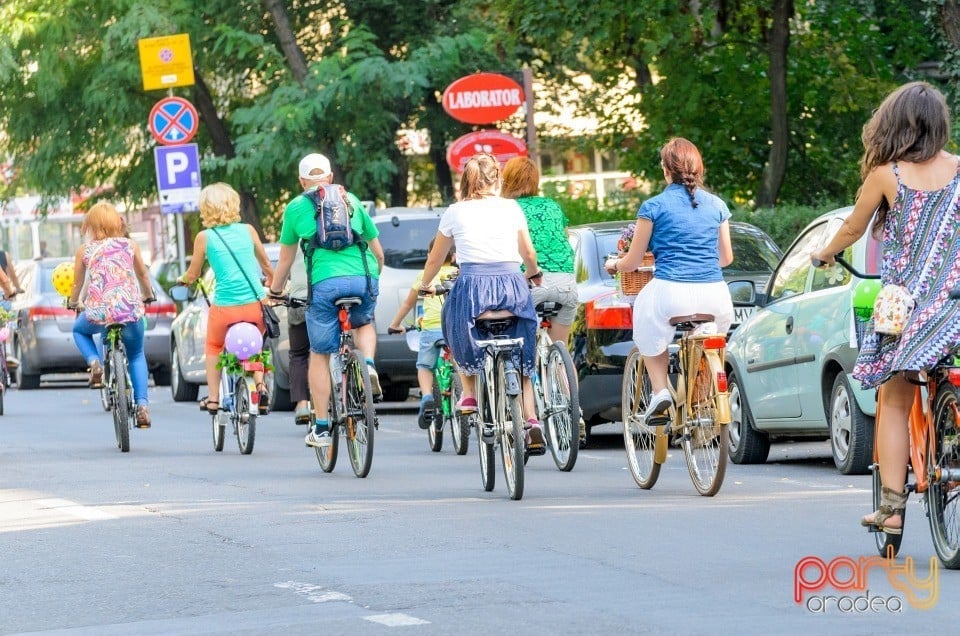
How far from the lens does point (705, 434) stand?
34.4ft

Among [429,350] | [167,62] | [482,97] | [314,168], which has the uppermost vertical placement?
[167,62]

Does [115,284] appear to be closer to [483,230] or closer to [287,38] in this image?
[483,230]

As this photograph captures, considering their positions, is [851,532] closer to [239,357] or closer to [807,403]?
[807,403]

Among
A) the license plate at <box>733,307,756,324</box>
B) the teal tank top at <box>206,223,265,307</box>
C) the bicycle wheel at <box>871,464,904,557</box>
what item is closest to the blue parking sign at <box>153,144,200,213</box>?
the teal tank top at <box>206,223,265,307</box>

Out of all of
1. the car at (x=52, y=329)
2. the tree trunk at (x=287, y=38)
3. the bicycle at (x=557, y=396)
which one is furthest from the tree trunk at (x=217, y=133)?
the bicycle at (x=557, y=396)

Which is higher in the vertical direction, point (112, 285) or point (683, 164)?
point (683, 164)

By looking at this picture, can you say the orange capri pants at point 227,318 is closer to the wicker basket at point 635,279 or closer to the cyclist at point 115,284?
the cyclist at point 115,284

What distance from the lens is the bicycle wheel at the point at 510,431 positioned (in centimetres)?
1049

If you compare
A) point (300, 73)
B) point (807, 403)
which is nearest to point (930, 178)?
point (807, 403)

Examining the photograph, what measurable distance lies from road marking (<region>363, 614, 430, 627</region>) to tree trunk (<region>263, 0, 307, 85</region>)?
76.5 feet

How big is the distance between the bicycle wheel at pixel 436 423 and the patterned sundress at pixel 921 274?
6.82 metres

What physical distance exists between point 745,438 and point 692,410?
8.58ft

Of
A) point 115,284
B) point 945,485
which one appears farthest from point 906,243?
point 115,284

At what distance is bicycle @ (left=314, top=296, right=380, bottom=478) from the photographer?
468 inches
